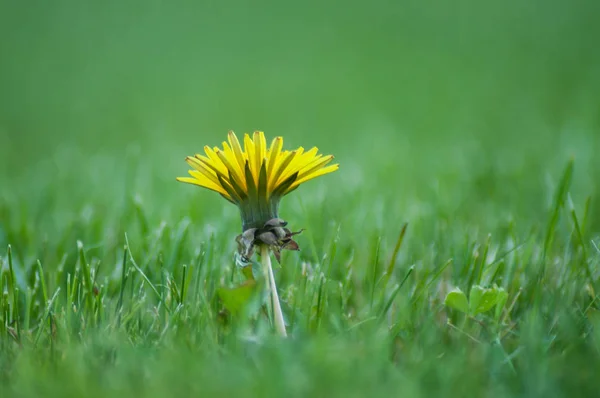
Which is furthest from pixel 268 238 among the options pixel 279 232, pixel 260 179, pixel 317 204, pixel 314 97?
pixel 314 97

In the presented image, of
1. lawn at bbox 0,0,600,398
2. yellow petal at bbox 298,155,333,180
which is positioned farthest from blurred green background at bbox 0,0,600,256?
yellow petal at bbox 298,155,333,180

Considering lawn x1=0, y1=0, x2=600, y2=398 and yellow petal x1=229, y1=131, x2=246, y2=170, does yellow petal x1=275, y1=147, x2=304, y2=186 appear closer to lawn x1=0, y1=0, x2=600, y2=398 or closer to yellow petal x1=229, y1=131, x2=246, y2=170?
yellow petal x1=229, y1=131, x2=246, y2=170

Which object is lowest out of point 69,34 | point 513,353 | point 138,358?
point 513,353

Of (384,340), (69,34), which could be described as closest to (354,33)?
(69,34)

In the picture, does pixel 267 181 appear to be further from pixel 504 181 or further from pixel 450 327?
pixel 504 181

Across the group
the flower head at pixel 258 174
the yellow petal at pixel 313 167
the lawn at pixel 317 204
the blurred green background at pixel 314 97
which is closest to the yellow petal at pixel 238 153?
the flower head at pixel 258 174

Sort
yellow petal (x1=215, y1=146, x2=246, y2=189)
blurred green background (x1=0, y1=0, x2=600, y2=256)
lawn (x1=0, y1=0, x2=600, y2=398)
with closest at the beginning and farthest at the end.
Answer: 1. lawn (x1=0, y1=0, x2=600, y2=398)
2. yellow petal (x1=215, y1=146, x2=246, y2=189)
3. blurred green background (x1=0, y1=0, x2=600, y2=256)

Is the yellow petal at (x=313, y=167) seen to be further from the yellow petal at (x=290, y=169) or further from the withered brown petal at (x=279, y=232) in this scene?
the withered brown petal at (x=279, y=232)
